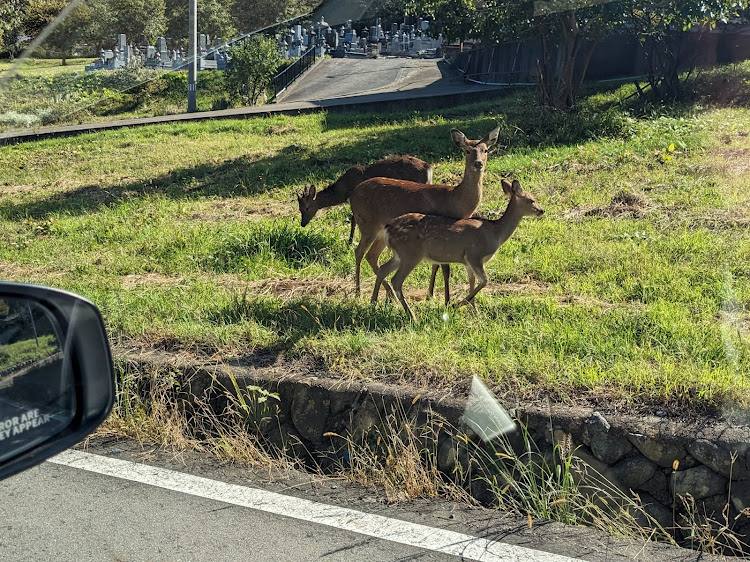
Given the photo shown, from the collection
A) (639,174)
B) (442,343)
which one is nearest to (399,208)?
(442,343)

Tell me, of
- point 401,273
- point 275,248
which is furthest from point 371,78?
point 401,273

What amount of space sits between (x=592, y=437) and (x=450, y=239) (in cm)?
278

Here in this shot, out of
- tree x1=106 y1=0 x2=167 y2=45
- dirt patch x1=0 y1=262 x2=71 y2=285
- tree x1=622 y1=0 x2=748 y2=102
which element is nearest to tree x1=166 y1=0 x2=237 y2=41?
tree x1=106 y1=0 x2=167 y2=45

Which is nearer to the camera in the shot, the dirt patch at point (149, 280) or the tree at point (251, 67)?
the dirt patch at point (149, 280)

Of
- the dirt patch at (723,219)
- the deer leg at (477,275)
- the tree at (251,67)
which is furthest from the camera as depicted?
the tree at (251,67)

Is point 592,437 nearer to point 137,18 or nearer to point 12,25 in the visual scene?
point 12,25

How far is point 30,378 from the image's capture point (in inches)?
101

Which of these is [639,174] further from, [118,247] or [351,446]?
[351,446]

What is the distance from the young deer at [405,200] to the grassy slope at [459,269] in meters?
0.51

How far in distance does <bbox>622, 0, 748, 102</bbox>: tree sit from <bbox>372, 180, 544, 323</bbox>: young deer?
411 inches

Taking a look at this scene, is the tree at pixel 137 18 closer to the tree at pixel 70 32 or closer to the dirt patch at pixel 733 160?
the tree at pixel 70 32

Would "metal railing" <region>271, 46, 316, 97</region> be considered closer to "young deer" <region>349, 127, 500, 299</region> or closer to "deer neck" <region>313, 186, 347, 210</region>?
"deer neck" <region>313, 186, 347, 210</region>

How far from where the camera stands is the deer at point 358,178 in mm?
9945

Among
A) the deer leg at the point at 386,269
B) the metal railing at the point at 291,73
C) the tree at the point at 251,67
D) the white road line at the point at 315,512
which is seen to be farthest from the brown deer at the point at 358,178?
the metal railing at the point at 291,73
